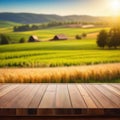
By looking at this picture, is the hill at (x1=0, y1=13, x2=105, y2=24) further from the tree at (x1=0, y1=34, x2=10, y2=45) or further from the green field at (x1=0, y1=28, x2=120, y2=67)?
the tree at (x1=0, y1=34, x2=10, y2=45)

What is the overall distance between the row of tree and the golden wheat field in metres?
0.50

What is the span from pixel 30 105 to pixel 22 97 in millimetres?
442

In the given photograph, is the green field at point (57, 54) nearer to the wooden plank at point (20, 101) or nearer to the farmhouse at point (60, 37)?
the farmhouse at point (60, 37)

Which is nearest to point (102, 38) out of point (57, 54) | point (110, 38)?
point (110, 38)

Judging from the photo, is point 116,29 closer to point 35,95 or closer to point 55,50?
point 55,50

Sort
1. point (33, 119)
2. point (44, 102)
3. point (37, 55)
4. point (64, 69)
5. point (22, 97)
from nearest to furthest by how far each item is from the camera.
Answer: point (33, 119) < point (44, 102) < point (22, 97) < point (64, 69) < point (37, 55)

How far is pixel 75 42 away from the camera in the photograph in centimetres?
675

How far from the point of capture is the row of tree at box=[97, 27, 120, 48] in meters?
6.70

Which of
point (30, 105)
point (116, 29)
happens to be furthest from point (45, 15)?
point (30, 105)

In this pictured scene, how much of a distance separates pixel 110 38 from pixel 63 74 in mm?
1475

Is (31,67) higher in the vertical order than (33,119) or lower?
lower

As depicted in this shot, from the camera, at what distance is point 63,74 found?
6043 millimetres

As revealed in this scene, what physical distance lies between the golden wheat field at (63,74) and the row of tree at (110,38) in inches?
19.8

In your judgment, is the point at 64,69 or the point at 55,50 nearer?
the point at 64,69
